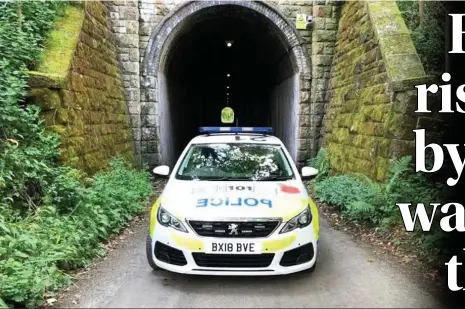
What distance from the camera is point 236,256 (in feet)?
12.8

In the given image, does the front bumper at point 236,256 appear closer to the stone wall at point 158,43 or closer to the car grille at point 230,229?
the car grille at point 230,229

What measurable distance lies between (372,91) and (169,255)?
19.0 ft

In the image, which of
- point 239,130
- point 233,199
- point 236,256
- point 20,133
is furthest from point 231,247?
point 20,133

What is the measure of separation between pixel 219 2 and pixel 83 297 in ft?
30.7

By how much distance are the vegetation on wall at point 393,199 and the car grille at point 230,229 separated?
7.35ft

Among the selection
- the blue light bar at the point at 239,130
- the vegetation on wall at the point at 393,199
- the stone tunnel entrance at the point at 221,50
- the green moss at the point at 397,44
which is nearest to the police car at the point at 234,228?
the blue light bar at the point at 239,130

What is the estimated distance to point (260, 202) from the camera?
4.17 meters

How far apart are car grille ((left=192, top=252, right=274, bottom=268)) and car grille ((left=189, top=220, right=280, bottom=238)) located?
197 millimetres

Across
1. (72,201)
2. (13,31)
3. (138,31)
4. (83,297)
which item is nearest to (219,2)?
(138,31)

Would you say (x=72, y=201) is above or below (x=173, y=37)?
below

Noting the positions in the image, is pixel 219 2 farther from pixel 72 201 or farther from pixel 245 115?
pixel 245 115

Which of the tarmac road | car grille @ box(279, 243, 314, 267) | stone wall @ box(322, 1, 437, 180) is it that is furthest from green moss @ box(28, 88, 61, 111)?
stone wall @ box(322, 1, 437, 180)

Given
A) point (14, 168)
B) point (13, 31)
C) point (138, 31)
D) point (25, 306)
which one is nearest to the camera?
point (25, 306)

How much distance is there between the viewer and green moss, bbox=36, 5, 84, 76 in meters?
6.68
